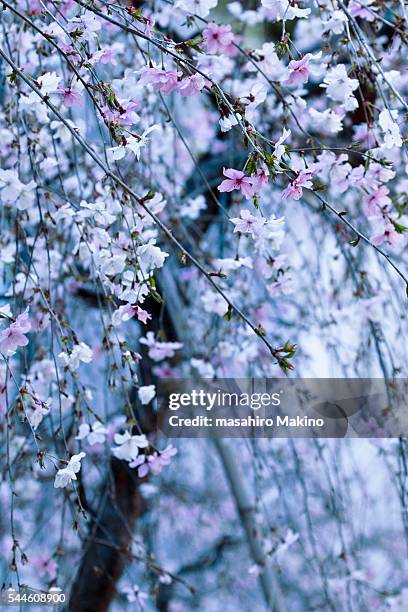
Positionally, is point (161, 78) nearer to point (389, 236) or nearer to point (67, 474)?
point (389, 236)

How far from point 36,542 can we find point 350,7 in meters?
2.97

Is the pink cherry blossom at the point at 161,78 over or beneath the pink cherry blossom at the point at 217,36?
beneath

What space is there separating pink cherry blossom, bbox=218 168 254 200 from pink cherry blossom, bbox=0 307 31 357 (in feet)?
1.09

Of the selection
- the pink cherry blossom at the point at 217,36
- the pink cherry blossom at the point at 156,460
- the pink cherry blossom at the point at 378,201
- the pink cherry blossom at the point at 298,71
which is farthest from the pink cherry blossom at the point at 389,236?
the pink cherry blossom at the point at 156,460

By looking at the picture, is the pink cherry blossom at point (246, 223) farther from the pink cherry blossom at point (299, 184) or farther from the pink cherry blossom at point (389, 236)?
the pink cherry blossom at point (389, 236)

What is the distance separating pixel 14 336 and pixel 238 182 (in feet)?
1.26

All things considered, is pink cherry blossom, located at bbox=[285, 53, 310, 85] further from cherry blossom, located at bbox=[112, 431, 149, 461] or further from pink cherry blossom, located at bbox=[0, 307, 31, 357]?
cherry blossom, located at bbox=[112, 431, 149, 461]

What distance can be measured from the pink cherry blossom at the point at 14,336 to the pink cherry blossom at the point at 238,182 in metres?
0.33

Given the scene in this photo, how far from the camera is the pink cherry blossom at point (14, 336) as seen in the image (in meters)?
1.10

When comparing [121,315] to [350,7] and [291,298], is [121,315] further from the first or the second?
[291,298]

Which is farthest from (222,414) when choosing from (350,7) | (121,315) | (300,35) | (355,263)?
(300,35)

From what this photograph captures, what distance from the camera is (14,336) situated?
3.65ft

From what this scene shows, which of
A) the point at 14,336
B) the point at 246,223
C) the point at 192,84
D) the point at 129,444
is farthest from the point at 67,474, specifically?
the point at 192,84

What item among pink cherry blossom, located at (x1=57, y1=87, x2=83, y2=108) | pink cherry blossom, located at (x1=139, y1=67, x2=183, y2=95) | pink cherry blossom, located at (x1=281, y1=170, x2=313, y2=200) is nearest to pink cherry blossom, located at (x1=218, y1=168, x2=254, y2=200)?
pink cherry blossom, located at (x1=281, y1=170, x2=313, y2=200)
